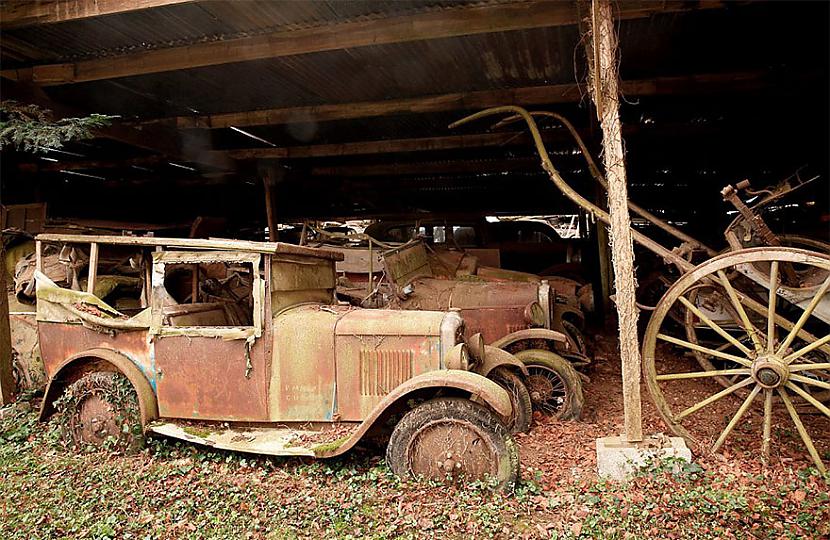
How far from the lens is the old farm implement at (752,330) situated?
4180mm

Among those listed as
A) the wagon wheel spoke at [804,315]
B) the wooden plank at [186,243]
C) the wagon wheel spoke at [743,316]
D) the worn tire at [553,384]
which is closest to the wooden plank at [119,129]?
the wooden plank at [186,243]

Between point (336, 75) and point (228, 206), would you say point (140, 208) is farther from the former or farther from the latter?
point (336, 75)

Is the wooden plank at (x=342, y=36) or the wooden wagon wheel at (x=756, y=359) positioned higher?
the wooden plank at (x=342, y=36)

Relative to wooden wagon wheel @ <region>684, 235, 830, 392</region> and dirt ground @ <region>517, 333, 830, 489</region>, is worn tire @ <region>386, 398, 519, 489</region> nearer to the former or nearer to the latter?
dirt ground @ <region>517, 333, 830, 489</region>

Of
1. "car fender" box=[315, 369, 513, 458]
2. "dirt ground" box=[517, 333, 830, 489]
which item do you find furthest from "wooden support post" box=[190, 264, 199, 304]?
"dirt ground" box=[517, 333, 830, 489]

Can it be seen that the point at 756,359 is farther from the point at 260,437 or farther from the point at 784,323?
the point at 260,437

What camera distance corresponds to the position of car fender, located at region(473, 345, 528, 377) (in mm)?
5114

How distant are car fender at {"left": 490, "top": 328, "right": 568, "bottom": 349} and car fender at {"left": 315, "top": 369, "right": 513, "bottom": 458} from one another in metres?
1.99

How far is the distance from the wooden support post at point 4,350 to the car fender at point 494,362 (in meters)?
5.07

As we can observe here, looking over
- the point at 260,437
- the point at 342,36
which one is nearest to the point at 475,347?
the point at 260,437

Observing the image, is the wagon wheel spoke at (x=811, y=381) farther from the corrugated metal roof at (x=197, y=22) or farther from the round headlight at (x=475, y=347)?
the corrugated metal roof at (x=197, y=22)

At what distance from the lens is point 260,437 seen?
4.39 metres

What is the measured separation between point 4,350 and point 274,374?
3.51 meters

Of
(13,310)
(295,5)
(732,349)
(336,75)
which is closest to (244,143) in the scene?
(336,75)
